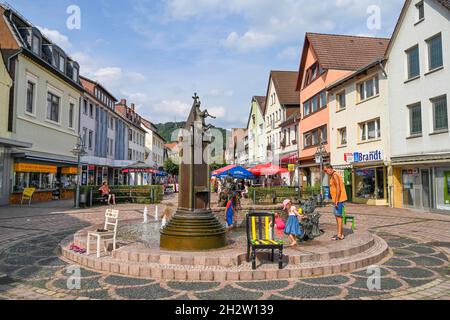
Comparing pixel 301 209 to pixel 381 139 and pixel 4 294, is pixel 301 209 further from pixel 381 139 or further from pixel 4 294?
pixel 381 139

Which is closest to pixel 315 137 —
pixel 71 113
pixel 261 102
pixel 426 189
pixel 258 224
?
pixel 426 189

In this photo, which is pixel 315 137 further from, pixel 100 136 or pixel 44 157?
pixel 100 136

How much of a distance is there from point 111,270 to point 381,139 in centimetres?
1863

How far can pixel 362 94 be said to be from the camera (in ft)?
75.4

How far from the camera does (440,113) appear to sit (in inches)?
654

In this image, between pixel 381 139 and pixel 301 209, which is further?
pixel 381 139

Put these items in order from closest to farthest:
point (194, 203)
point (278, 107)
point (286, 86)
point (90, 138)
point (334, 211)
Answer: point (194, 203) < point (334, 211) < point (90, 138) < point (278, 107) < point (286, 86)

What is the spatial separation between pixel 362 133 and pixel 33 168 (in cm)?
2192

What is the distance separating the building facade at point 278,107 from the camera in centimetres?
3844

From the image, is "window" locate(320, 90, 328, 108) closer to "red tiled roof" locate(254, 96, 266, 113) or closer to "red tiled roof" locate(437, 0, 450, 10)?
"red tiled roof" locate(437, 0, 450, 10)

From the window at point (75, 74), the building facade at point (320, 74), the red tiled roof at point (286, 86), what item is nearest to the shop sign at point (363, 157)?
the building facade at point (320, 74)

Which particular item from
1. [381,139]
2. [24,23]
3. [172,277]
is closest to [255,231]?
[172,277]

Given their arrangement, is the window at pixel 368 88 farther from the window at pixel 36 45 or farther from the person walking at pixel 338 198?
the window at pixel 36 45

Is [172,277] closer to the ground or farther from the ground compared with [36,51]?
closer to the ground
